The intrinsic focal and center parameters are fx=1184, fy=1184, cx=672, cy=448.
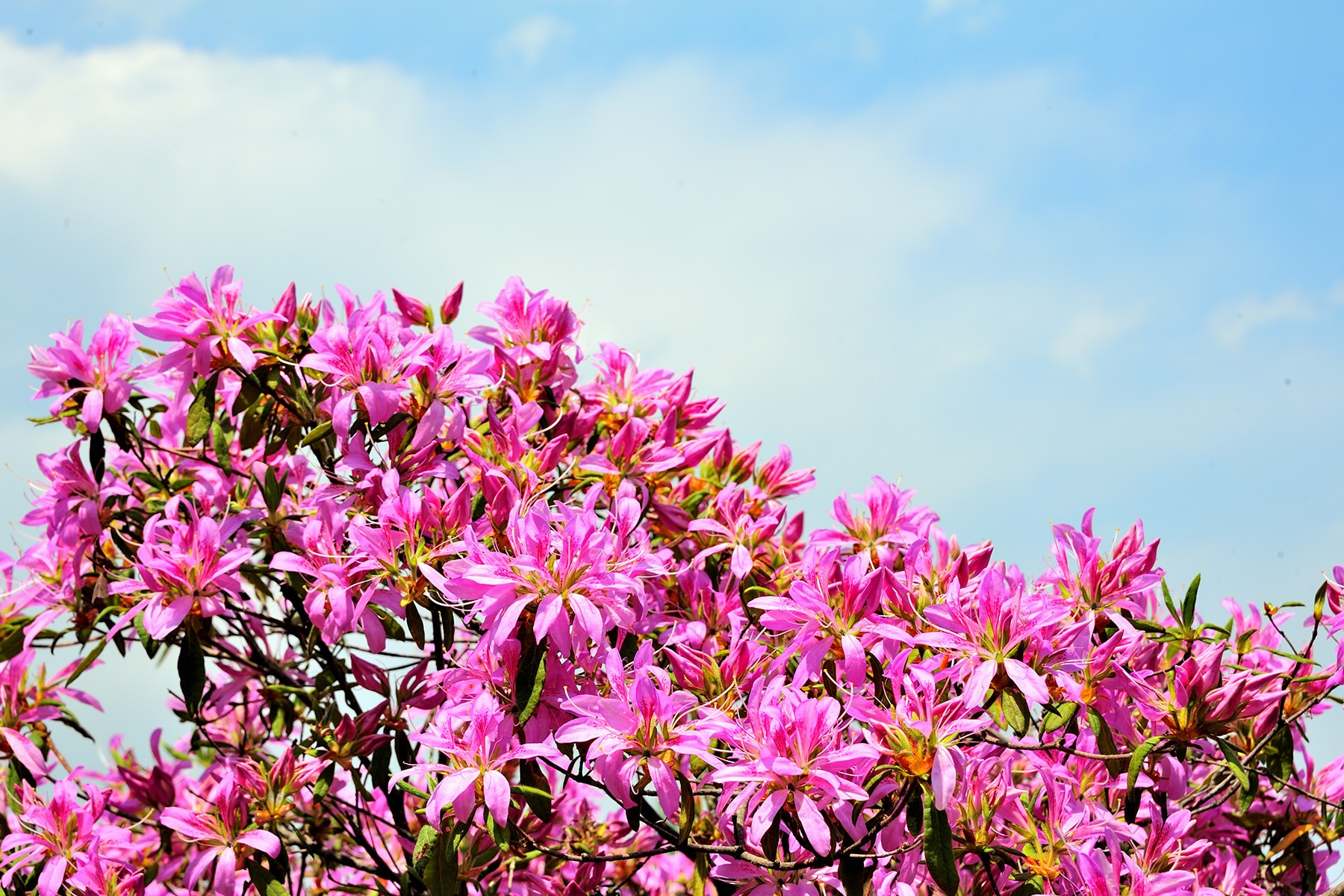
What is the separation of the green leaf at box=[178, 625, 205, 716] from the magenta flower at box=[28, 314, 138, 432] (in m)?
0.67

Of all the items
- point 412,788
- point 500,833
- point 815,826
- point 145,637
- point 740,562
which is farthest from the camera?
point 740,562

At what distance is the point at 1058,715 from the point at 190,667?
2046 millimetres

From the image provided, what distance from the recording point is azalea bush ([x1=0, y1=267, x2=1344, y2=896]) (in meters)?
2.45

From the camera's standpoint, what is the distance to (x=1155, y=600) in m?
3.91

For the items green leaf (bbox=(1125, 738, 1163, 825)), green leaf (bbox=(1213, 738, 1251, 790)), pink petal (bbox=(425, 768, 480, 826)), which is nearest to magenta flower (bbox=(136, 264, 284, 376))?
pink petal (bbox=(425, 768, 480, 826))

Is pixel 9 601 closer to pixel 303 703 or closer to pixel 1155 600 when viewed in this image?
pixel 303 703

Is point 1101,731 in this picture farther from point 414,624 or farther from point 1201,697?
point 414,624

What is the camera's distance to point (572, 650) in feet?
8.06

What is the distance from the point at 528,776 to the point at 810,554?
95cm

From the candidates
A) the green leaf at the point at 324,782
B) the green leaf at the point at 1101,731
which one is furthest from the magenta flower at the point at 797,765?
the green leaf at the point at 324,782

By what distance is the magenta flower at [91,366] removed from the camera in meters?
3.16

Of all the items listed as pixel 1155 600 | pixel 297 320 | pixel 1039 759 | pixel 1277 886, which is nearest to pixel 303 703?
pixel 297 320

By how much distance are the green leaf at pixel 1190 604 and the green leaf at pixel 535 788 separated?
1600 millimetres

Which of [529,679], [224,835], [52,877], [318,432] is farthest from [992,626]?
[52,877]
